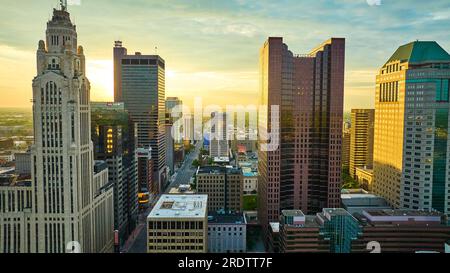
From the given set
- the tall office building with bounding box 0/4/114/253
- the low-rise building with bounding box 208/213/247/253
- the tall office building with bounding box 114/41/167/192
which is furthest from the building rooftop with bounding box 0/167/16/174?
the tall office building with bounding box 114/41/167/192

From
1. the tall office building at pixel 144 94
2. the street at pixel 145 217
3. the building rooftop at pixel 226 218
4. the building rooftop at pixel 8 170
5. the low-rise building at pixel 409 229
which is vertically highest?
the tall office building at pixel 144 94

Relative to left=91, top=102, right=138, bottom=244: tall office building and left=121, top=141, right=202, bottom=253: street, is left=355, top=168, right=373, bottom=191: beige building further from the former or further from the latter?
left=91, top=102, right=138, bottom=244: tall office building

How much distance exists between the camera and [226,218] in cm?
837

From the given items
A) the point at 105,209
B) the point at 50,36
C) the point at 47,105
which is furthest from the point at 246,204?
the point at 50,36

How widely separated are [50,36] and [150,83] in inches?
402

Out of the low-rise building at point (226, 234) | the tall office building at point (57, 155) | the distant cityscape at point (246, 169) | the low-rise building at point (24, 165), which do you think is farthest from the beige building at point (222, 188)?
the low-rise building at point (24, 165)

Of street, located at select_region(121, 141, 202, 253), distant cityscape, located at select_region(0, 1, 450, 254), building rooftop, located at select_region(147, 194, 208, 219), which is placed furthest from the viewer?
street, located at select_region(121, 141, 202, 253)

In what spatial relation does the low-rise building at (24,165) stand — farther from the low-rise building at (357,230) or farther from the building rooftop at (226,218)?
the low-rise building at (357,230)

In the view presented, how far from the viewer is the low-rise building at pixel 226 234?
7.43m

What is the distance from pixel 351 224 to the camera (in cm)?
649

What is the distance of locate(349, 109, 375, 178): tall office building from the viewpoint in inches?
621

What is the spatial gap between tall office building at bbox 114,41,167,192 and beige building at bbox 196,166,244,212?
15.1 ft

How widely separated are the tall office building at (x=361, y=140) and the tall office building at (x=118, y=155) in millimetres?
10010

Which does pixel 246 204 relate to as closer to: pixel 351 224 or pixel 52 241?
pixel 351 224
